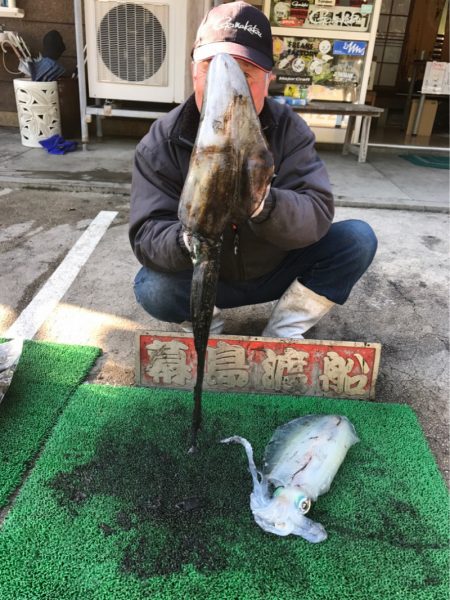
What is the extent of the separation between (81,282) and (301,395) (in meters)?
1.57

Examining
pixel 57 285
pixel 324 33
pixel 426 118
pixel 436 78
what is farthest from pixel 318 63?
pixel 57 285

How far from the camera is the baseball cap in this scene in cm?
145

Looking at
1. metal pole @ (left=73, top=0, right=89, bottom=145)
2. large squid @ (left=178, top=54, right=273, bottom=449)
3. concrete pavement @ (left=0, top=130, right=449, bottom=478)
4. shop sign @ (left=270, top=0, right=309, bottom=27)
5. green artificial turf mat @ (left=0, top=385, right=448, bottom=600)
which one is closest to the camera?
large squid @ (left=178, top=54, right=273, bottom=449)

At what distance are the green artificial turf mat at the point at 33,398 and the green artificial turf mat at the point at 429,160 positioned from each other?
5858 millimetres

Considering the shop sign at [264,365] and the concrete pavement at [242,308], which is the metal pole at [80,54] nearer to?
the concrete pavement at [242,308]

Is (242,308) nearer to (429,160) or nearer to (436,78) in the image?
(429,160)

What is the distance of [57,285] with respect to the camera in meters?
2.92

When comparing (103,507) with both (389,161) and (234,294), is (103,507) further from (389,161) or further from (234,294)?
(389,161)

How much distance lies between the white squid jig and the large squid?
1.83 feet

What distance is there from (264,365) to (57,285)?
1.49 m

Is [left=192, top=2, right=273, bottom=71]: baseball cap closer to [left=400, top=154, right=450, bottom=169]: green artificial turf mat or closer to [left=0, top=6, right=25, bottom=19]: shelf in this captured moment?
[left=400, top=154, right=450, bottom=169]: green artificial turf mat

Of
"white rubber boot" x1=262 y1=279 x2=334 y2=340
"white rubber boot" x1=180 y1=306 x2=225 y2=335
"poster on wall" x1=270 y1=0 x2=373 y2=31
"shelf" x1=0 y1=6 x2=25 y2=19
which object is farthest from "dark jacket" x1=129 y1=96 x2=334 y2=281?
"shelf" x1=0 y1=6 x2=25 y2=19

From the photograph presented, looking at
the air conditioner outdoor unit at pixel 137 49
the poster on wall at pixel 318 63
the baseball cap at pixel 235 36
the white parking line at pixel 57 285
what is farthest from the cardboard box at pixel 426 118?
the baseball cap at pixel 235 36

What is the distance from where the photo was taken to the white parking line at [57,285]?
2.47 meters
